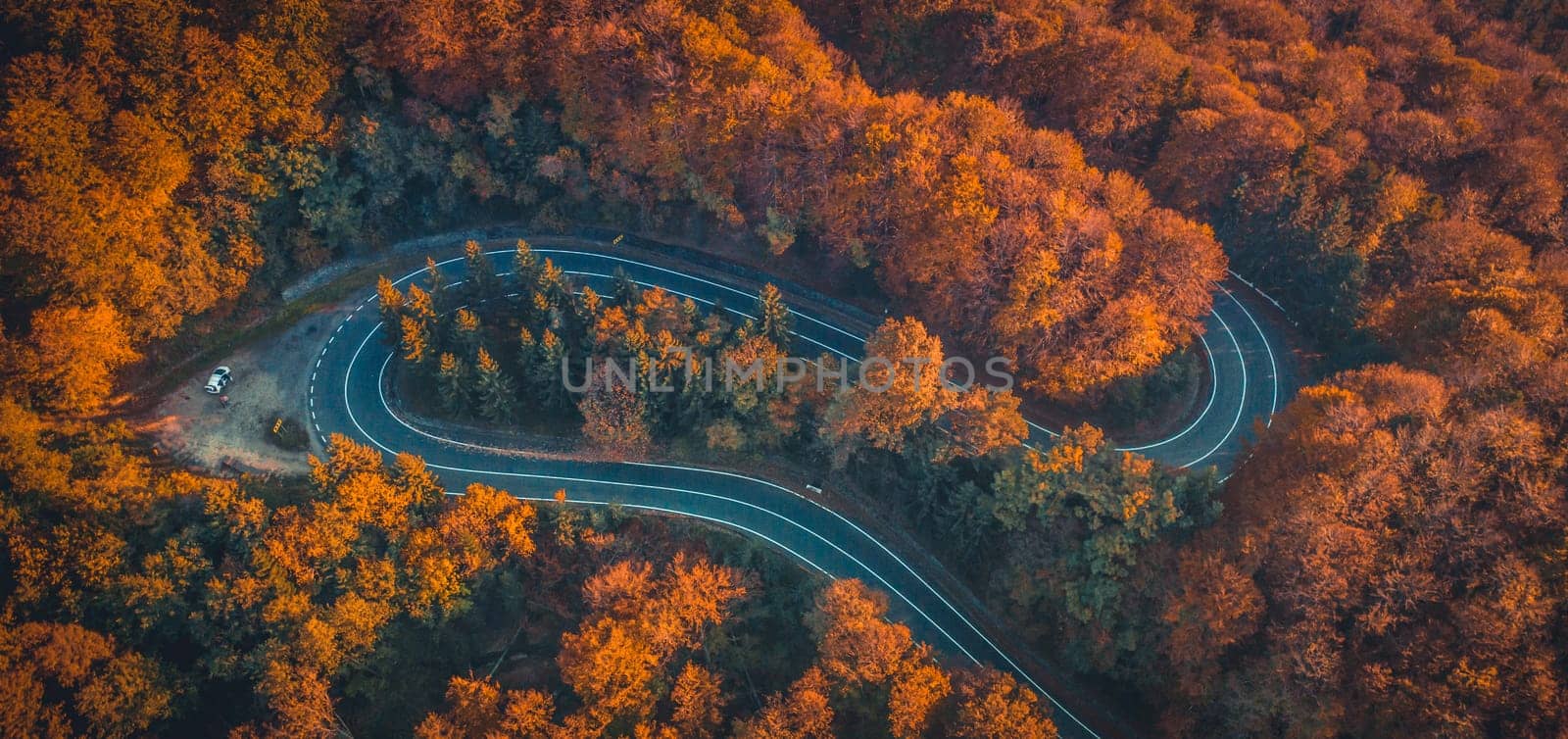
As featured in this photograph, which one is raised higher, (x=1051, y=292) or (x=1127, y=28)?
(x=1127, y=28)

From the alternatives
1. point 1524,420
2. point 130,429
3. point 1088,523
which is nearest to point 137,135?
point 130,429

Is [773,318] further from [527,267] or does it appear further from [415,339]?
[415,339]

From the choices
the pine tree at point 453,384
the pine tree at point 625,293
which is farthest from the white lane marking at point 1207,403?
the pine tree at point 453,384

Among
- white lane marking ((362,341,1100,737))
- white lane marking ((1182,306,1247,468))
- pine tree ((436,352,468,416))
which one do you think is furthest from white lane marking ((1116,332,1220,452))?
pine tree ((436,352,468,416))

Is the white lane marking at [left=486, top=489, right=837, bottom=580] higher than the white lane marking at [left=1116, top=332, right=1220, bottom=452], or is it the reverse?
the white lane marking at [left=1116, top=332, right=1220, bottom=452]

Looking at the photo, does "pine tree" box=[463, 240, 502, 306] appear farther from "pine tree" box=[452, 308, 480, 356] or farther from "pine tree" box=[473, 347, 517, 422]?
"pine tree" box=[473, 347, 517, 422]

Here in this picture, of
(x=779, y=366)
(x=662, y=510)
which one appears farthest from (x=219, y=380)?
(x=779, y=366)

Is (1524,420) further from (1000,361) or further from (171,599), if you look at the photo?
(171,599)
